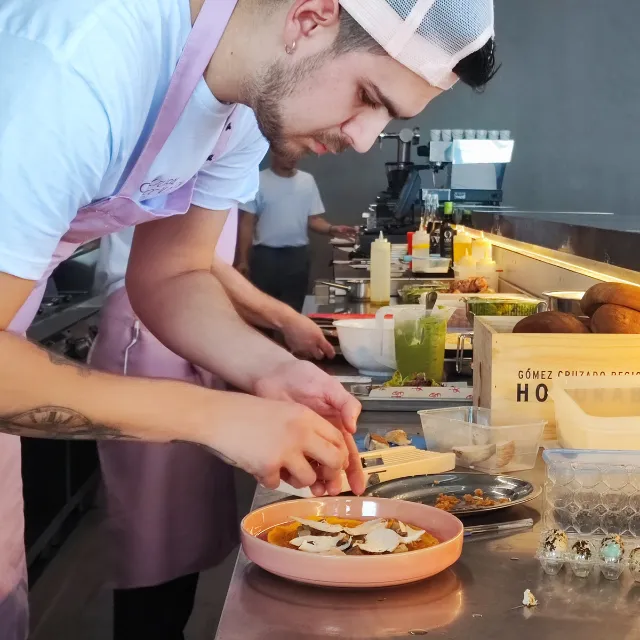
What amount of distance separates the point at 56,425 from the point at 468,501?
0.60 meters

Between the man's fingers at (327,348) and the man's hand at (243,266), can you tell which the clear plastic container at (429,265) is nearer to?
the man's fingers at (327,348)

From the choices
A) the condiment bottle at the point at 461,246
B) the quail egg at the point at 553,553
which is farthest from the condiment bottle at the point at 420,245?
the quail egg at the point at 553,553

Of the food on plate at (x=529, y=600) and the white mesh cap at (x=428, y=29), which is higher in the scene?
the white mesh cap at (x=428, y=29)

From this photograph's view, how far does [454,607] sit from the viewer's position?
3.56ft

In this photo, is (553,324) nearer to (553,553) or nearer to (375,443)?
(375,443)

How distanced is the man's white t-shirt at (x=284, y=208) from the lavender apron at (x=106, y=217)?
5735mm

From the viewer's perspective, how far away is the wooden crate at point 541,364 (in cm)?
170

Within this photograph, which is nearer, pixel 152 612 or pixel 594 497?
pixel 594 497

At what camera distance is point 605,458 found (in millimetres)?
1295

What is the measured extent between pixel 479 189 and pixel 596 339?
4811 millimetres

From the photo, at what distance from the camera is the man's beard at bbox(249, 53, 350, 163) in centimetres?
132

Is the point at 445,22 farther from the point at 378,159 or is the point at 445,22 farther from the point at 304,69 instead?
the point at 378,159

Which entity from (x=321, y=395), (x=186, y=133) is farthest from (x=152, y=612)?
(x=186, y=133)

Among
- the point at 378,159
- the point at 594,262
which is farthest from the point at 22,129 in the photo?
the point at 378,159
